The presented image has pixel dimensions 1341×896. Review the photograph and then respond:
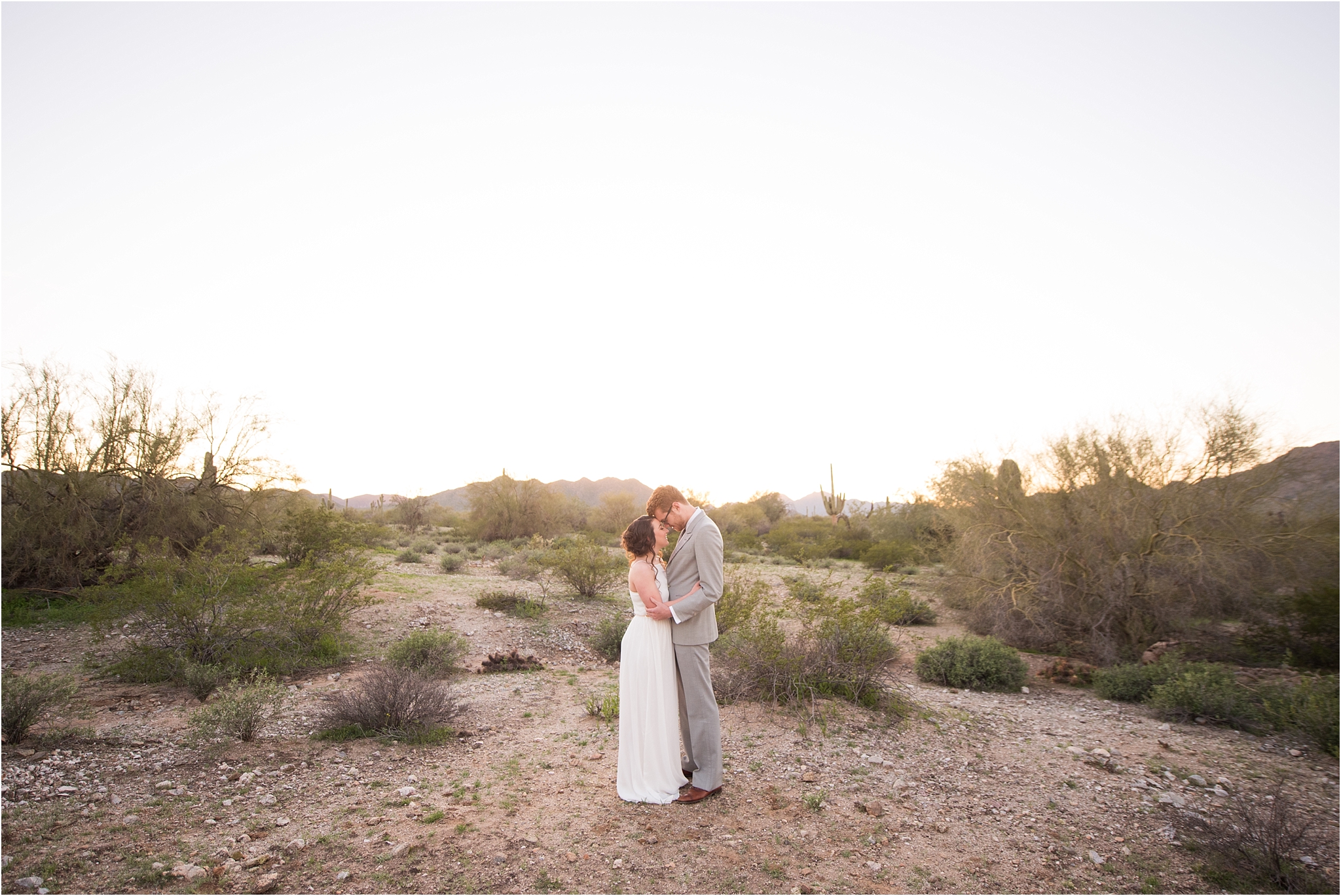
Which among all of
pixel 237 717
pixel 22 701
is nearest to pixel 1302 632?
pixel 237 717

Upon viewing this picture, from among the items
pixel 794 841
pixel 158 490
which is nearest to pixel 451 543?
pixel 158 490

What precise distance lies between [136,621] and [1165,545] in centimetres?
1391

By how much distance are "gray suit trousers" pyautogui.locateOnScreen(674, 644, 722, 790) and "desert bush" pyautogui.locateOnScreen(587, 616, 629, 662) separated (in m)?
5.17

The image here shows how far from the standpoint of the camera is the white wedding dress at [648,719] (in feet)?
13.9

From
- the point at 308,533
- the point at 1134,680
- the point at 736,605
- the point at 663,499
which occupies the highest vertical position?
the point at 663,499

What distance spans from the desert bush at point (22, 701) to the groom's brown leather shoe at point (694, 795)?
5.12m

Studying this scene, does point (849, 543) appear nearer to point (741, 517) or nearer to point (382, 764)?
point (741, 517)

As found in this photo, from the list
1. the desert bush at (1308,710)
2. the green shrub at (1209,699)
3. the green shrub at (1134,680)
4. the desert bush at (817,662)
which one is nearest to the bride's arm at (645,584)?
the desert bush at (817,662)

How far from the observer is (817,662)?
6684 millimetres

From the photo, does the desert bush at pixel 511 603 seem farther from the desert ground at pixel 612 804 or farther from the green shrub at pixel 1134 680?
the green shrub at pixel 1134 680

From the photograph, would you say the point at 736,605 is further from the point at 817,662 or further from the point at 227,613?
the point at 227,613

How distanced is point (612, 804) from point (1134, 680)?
704 cm

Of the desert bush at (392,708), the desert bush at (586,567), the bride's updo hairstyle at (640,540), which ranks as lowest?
the desert bush at (392,708)

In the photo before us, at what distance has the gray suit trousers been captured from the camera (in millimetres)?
4270
